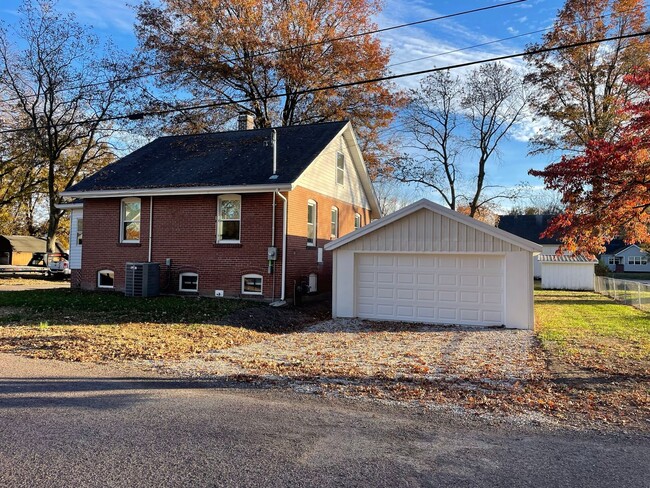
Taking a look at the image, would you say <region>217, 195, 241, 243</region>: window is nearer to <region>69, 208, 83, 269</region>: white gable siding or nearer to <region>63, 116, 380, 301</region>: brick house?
<region>63, 116, 380, 301</region>: brick house

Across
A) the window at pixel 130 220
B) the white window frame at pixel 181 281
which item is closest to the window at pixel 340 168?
the white window frame at pixel 181 281

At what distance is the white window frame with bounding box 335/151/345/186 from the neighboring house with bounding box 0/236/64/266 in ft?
129

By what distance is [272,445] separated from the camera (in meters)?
4.61

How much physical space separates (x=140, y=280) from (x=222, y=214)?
355 centimetres

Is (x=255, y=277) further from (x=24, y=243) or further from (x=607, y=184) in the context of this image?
(x=24, y=243)

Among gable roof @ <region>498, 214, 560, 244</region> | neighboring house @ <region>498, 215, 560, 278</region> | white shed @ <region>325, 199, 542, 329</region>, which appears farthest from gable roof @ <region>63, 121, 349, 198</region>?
gable roof @ <region>498, 214, 560, 244</region>

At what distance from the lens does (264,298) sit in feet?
53.5

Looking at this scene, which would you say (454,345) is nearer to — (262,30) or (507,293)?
(507,293)

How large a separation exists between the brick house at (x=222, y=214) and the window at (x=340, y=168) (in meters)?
0.04

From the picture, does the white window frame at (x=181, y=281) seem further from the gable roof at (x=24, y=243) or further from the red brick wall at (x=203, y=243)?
the gable roof at (x=24, y=243)

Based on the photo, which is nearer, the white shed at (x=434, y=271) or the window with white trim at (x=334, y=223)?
the white shed at (x=434, y=271)

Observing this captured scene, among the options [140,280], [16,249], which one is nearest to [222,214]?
[140,280]

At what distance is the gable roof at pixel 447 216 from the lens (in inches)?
512

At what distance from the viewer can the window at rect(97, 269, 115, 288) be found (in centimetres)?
1880
